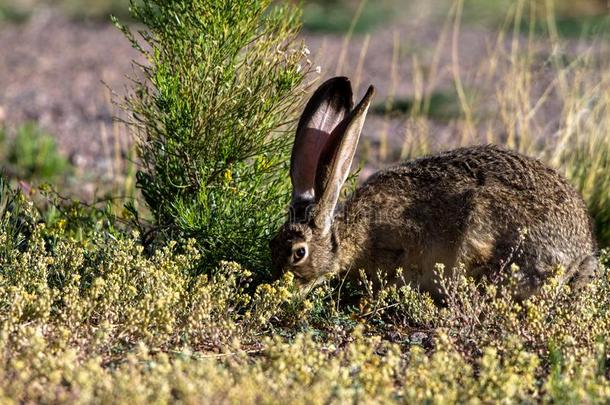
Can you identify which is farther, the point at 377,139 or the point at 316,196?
the point at 377,139

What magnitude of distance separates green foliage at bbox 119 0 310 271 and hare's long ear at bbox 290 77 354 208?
18 centimetres

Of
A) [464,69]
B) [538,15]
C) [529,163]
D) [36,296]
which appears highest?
[538,15]

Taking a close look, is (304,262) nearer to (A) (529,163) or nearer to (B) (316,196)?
(B) (316,196)

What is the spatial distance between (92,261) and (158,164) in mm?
722

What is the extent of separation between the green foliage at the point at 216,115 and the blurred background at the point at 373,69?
2.07 ft

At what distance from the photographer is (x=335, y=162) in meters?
5.62

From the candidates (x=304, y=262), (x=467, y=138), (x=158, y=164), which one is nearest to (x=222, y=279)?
(x=304, y=262)

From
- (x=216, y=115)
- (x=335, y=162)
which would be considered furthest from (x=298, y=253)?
(x=216, y=115)

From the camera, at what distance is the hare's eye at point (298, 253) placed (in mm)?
5703

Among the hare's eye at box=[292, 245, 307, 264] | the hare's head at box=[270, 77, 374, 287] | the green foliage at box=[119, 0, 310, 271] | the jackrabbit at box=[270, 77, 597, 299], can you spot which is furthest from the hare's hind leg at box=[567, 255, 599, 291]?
the green foliage at box=[119, 0, 310, 271]

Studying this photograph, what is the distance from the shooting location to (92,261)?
18.7ft

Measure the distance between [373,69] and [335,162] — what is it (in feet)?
23.0

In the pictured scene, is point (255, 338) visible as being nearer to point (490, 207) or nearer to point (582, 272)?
point (490, 207)

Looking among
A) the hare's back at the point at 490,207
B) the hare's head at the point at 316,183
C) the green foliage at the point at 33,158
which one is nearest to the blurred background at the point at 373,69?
the green foliage at the point at 33,158
